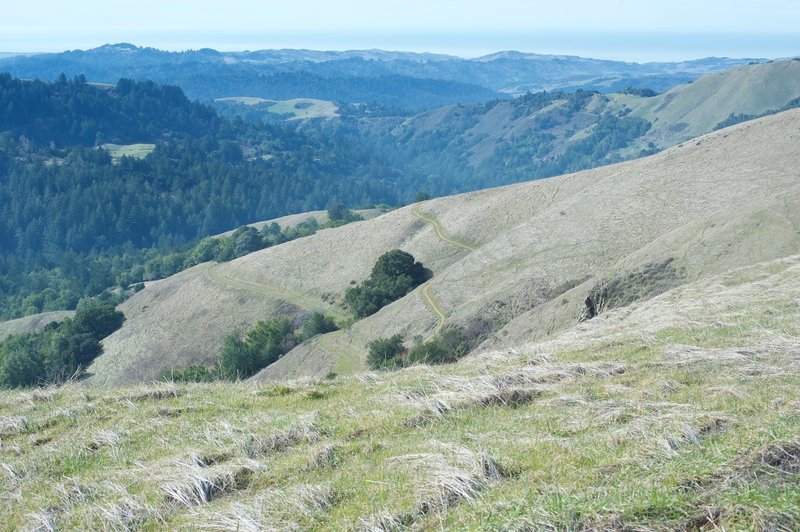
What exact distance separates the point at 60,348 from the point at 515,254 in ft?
150

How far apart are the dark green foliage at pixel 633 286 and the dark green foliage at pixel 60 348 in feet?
155

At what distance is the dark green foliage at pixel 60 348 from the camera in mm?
62531

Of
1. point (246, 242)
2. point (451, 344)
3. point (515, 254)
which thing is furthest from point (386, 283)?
point (246, 242)

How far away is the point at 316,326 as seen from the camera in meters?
56.4

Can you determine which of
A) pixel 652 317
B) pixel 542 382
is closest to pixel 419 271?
pixel 652 317

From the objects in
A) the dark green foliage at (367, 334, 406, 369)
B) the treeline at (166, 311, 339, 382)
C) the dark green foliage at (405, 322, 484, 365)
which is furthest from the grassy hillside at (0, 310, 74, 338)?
the dark green foliage at (405, 322, 484, 365)

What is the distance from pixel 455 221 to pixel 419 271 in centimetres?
1205

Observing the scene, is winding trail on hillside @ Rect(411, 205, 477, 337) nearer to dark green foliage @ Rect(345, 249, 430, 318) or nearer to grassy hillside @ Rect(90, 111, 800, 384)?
grassy hillside @ Rect(90, 111, 800, 384)

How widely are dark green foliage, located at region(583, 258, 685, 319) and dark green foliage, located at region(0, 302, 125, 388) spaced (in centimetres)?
4732

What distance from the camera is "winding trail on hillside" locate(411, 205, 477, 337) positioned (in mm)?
47562

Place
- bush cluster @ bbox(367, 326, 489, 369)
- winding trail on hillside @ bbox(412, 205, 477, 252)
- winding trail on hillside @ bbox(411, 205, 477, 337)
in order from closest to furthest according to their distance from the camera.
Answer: bush cluster @ bbox(367, 326, 489, 369)
winding trail on hillside @ bbox(411, 205, 477, 337)
winding trail on hillside @ bbox(412, 205, 477, 252)

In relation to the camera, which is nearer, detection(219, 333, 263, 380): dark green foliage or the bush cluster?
the bush cluster

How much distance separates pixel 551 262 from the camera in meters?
49.5

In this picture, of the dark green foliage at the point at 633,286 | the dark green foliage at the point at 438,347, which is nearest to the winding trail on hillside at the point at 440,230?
the dark green foliage at the point at 438,347
